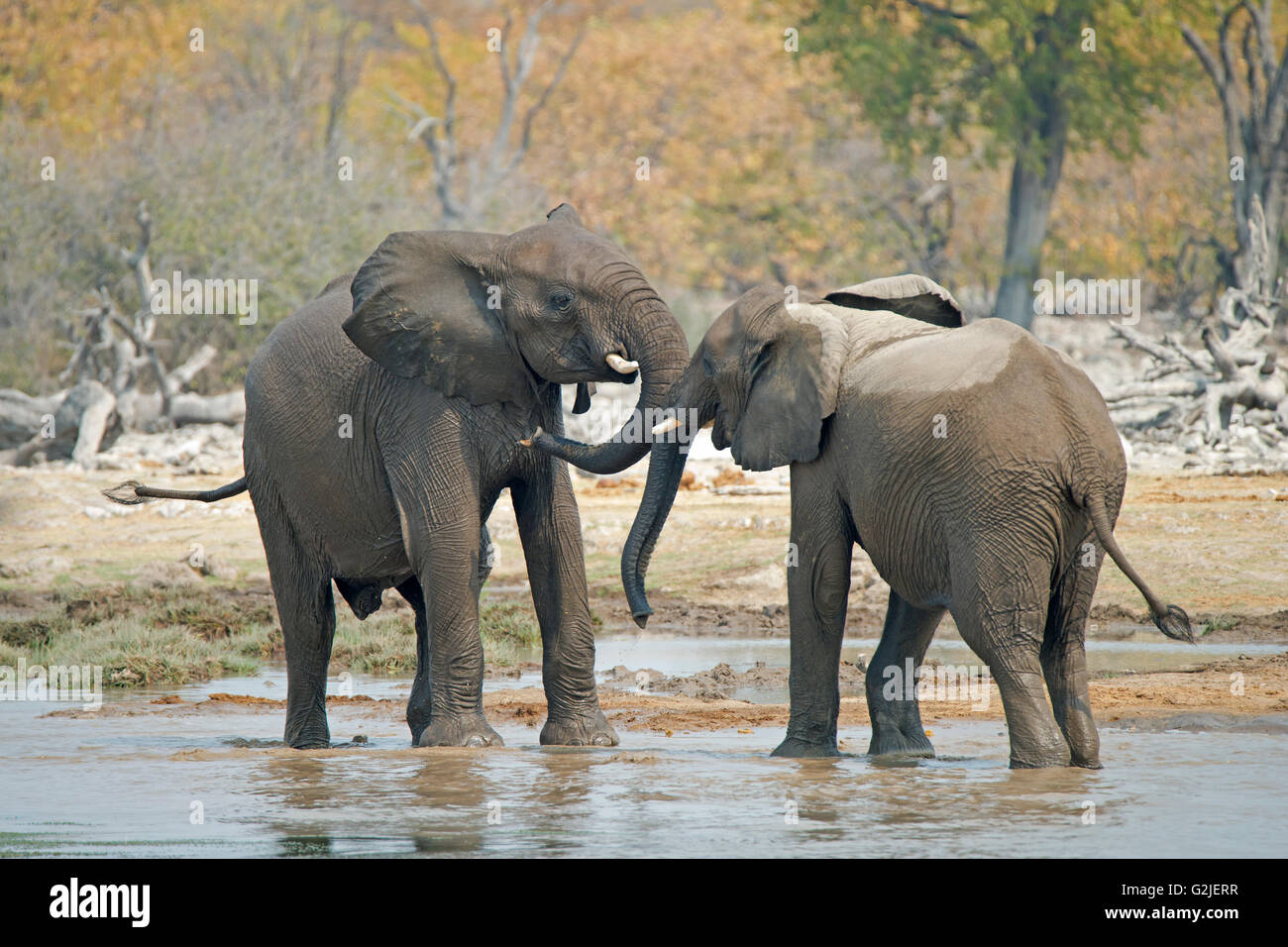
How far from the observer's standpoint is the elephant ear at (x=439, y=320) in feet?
26.8

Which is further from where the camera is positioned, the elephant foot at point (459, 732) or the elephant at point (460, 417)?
the elephant foot at point (459, 732)

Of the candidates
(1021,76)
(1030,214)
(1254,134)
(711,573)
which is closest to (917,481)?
(711,573)

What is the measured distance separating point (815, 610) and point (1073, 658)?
1.09 m

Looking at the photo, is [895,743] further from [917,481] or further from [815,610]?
[917,481]

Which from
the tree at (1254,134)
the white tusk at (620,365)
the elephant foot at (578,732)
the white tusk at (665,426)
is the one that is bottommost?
the elephant foot at (578,732)

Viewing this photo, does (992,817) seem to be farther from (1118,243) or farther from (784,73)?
(784,73)

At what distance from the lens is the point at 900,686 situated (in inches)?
323

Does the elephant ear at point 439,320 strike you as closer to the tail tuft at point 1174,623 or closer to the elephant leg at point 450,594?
the elephant leg at point 450,594

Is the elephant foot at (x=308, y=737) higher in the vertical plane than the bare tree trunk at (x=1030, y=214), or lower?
lower

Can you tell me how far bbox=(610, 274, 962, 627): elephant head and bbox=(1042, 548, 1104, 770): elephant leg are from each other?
1186mm

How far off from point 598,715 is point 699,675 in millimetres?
2738

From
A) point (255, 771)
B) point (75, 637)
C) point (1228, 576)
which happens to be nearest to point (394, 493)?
point (255, 771)

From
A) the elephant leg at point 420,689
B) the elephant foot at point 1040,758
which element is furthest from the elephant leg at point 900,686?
the elephant leg at point 420,689

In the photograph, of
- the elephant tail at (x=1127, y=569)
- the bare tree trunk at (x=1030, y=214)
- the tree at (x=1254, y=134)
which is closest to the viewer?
the elephant tail at (x=1127, y=569)
